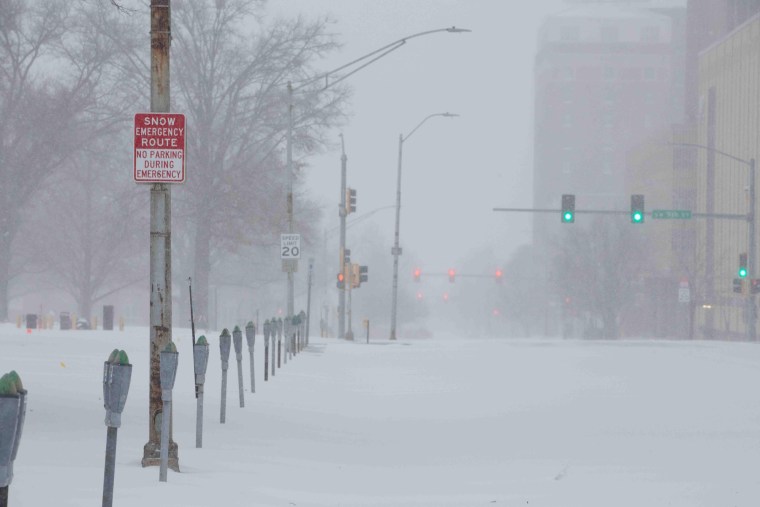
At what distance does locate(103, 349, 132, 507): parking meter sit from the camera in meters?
7.66

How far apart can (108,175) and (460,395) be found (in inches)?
1784

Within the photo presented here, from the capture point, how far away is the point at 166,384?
973cm

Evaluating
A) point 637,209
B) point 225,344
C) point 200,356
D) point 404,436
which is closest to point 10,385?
point 200,356

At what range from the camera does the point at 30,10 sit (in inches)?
1879

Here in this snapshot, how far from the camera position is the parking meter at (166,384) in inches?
379

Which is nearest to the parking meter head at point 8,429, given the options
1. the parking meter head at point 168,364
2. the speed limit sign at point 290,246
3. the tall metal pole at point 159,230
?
the parking meter head at point 168,364

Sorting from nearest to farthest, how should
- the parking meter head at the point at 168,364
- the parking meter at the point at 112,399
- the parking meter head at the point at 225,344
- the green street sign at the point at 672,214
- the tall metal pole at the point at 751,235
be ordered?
the parking meter at the point at 112,399 < the parking meter head at the point at 168,364 < the parking meter head at the point at 225,344 < the green street sign at the point at 672,214 < the tall metal pole at the point at 751,235

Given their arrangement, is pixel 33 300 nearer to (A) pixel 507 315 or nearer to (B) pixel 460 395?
(A) pixel 507 315

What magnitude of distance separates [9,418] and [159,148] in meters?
5.47

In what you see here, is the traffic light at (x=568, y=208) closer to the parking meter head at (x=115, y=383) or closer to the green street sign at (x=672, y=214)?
the green street sign at (x=672, y=214)

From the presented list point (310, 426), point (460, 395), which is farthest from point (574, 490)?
point (460, 395)

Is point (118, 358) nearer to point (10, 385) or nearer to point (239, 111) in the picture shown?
point (10, 385)

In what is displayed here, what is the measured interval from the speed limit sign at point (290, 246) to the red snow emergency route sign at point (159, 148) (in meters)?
22.1

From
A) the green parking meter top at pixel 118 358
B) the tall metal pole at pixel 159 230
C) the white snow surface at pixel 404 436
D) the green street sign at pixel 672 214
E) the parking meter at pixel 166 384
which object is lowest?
the white snow surface at pixel 404 436
